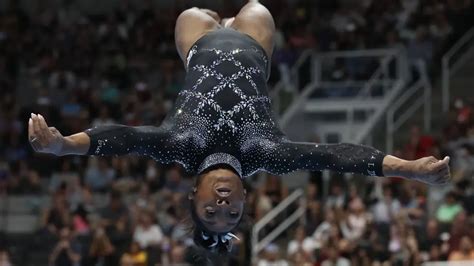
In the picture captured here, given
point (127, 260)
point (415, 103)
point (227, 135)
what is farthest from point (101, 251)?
point (227, 135)

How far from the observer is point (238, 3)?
1514 cm

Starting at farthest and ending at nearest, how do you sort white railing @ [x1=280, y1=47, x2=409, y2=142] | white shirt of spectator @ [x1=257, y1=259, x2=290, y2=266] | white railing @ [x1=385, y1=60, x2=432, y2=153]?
white railing @ [x1=280, y1=47, x2=409, y2=142] < white railing @ [x1=385, y1=60, x2=432, y2=153] < white shirt of spectator @ [x1=257, y1=259, x2=290, y2=266]

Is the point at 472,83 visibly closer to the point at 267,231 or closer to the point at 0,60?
the point at 267,231

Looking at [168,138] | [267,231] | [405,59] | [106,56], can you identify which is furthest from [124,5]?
[168,138]

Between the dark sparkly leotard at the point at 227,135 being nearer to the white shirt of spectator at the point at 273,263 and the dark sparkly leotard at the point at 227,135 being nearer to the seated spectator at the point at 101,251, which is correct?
the white shirt of spectator at the point at 273,263

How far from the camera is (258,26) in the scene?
595 cm

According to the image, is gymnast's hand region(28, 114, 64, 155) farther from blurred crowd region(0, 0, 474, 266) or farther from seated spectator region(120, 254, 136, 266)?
seated spectator region(120, 254, 136, 266)

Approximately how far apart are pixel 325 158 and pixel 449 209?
5.36 meters

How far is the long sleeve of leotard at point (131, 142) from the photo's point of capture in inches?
188

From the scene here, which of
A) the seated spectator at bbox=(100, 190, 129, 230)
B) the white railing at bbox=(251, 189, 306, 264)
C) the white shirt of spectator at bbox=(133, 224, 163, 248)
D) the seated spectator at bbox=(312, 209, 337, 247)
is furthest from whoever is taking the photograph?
the seated spectator at bbox=(100, 190, 129, 230)

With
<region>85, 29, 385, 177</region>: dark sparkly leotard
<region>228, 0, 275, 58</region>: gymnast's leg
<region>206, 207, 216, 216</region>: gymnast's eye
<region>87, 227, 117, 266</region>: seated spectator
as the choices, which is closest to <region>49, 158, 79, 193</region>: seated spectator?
<region>87, 227, 117, 266</region>: seated spectator

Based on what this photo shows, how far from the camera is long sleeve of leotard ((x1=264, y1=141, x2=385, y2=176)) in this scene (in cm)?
479

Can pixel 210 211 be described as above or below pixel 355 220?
→ below

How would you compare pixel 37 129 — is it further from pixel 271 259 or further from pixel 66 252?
pixel 66 252
